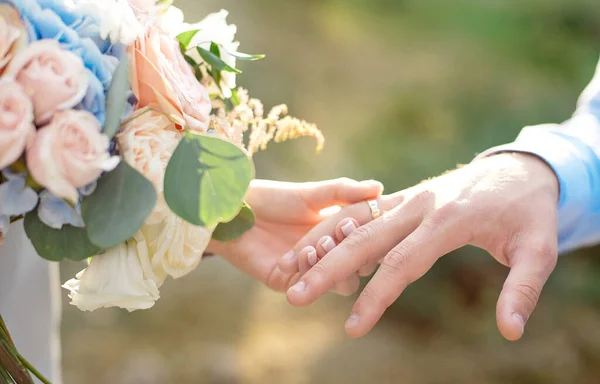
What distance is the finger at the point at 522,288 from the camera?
2.73ft

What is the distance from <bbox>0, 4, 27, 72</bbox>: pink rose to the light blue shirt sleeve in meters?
0.78

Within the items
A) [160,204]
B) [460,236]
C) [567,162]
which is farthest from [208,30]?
[567,162]

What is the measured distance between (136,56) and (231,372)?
83.0 inches

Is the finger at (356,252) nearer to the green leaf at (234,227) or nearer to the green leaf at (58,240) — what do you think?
the green leaf at (234,227)

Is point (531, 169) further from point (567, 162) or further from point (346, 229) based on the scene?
point (346, 229)

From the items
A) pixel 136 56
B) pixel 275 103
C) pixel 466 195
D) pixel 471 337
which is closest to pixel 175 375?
pixel 471 337

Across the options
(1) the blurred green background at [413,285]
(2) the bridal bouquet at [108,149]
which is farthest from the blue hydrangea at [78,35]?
(1) the blurred green background at [413,285]

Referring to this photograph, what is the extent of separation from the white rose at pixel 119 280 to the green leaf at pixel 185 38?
26cm

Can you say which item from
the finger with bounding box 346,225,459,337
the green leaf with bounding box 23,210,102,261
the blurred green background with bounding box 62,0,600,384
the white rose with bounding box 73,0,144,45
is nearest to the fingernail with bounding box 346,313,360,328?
the finger with bounding box 346,225,459,337

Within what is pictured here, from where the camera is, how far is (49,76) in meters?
0.60

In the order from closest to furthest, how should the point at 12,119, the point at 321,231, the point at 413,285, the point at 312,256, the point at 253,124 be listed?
the point at 12,119
the point at 253,124
the point at 312,256
the point at 321,231
the point at 413,285

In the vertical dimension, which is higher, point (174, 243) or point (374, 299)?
point (174, 243)

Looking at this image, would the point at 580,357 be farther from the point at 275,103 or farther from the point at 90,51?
the point at 90,51

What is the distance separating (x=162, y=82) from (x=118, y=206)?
154 mm
